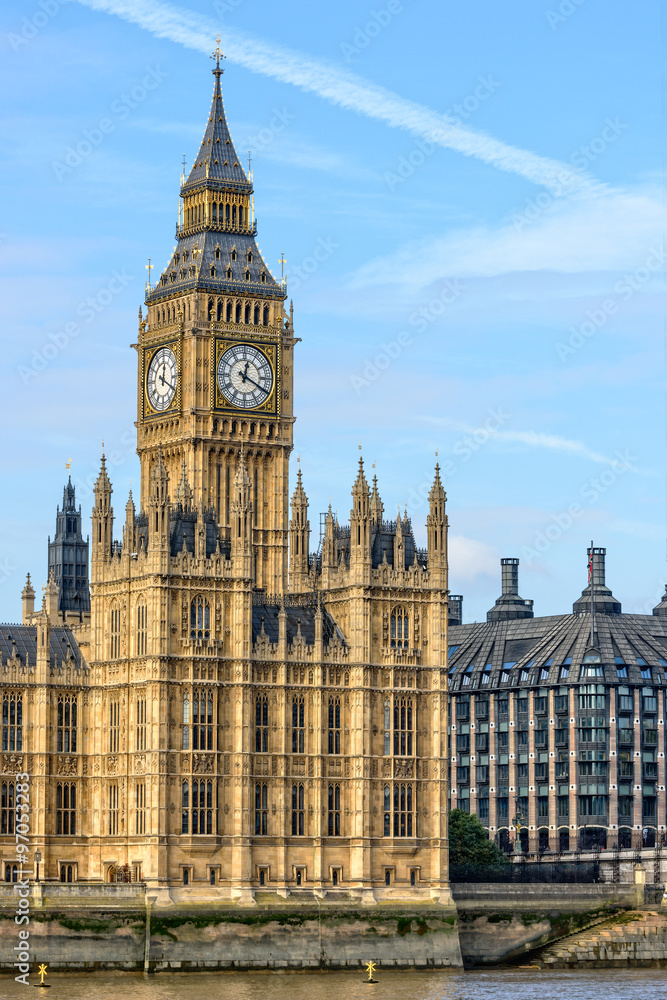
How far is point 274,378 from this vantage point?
581 ft

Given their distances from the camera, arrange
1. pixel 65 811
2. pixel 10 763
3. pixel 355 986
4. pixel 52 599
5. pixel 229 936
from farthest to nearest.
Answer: pixel 52 599, pixel 65 811, pixel 10 763, pixel 229 936, pixel 355 986

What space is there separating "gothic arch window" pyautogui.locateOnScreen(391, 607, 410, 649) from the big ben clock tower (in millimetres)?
12847

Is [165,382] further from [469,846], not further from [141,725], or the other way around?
[469,846]

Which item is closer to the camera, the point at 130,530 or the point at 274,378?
the point at 130,530

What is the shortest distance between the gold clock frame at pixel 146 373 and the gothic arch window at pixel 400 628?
23.1m

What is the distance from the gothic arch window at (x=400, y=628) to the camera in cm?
16562

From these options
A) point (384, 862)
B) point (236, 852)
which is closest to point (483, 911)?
point (384, 862)

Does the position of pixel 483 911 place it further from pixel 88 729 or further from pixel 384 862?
pixel 88 729

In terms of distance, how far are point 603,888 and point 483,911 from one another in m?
9.83

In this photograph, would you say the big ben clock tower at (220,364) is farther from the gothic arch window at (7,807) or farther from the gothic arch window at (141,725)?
the gothic arch window at (7,807)

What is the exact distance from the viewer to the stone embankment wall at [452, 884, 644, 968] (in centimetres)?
16388

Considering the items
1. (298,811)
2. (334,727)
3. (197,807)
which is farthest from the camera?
(334,727)

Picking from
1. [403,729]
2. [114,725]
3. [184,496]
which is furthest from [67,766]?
[403,729]

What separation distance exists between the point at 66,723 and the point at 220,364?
2978cm
